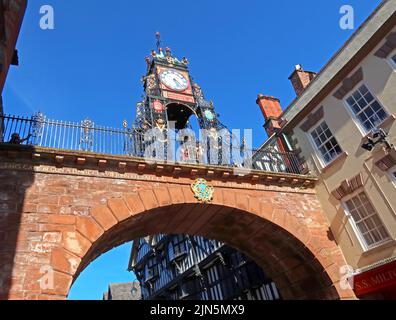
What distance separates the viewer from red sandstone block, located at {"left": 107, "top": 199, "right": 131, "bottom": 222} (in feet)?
24.9

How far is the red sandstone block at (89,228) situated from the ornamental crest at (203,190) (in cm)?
258

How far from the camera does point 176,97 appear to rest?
512 inches

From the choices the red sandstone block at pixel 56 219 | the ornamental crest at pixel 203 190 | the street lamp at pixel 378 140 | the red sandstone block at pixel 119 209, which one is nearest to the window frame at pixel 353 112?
the street lamp at pixel 378 140

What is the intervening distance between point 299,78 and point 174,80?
5.00 metres

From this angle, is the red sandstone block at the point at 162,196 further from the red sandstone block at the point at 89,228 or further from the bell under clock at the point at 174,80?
the bell under clock at the point at 174,80

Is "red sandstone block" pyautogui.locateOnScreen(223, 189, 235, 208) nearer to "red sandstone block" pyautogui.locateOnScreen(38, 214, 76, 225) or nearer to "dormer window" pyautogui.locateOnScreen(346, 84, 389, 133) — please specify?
"red sandstone block" pyautogui.locateOnScreen(38, 214, 76, 225)

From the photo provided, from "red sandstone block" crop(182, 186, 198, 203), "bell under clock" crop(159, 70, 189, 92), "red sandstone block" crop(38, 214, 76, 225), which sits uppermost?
"bell under clock" crop(159, 70, 189, 92)

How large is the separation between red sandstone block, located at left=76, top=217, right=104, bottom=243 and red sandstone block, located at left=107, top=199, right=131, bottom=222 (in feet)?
1.60

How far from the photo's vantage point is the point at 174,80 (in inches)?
540

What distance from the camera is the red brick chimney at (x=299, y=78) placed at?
12.8 m

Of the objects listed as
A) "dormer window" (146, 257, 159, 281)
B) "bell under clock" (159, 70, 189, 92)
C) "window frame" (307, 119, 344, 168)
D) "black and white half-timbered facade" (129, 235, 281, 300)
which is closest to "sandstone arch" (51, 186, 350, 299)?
"window frame" (307, 119, 344, 168)

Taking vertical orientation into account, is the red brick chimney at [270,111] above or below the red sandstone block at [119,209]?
above

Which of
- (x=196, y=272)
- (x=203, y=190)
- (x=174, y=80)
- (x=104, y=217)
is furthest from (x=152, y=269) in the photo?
(x=104, y=217)
